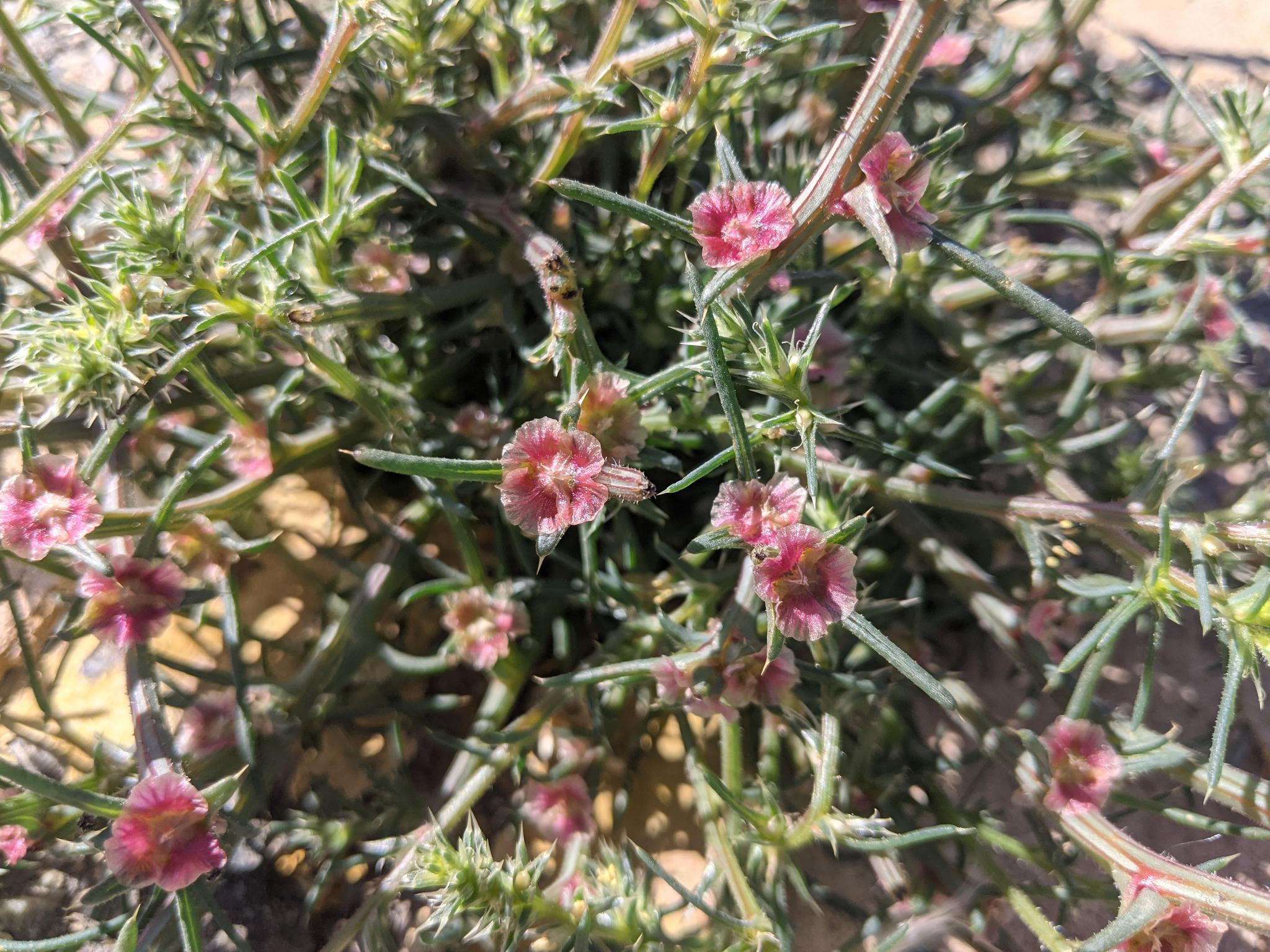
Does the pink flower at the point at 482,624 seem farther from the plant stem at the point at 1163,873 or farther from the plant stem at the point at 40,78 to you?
the plant stem at the point at 40,78

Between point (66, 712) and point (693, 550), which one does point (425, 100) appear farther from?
point (66, 712)

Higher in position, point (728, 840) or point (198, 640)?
point (198, 640)

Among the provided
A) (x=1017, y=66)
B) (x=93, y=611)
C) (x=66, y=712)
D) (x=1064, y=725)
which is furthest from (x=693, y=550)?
(x=1017, y=66)

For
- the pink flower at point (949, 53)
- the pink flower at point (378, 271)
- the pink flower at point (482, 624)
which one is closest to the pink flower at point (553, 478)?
the pink flower at point (482, 624)

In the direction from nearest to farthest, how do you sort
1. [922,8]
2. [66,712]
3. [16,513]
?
[922,8], [16,513], [66,712]

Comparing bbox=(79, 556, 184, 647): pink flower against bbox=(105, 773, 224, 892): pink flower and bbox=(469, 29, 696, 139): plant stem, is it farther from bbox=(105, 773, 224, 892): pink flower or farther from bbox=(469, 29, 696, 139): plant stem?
bbox=(469, 29, 696, 139): plant stem

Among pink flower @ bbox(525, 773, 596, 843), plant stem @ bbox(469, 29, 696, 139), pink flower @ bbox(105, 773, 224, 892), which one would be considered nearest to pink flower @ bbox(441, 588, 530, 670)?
pink flower @ bbox(525, 773, 596, 843)

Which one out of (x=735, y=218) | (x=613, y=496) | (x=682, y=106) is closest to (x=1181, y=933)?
(x=613, y=496)
